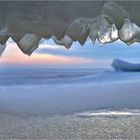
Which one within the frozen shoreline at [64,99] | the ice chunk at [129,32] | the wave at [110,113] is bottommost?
the wave at [110,113]

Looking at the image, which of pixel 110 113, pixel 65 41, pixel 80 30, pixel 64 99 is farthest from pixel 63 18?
pixel 64 99

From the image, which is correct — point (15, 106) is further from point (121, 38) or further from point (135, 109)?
point (121, 38)

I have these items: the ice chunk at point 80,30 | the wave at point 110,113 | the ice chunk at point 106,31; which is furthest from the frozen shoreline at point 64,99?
the ice chunk at point 80,30

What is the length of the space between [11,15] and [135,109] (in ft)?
12.8

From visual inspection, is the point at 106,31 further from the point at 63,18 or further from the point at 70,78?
the point at 70,78

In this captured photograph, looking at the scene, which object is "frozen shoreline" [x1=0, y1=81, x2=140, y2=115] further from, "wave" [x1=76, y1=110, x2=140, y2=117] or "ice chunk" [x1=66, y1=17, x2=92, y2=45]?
"ice chunk" [x1=66, y1=17, x2=92, y2=45]

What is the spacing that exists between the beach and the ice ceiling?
2.32 metres

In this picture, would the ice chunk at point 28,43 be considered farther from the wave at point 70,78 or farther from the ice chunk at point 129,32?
the wave at point 70,78

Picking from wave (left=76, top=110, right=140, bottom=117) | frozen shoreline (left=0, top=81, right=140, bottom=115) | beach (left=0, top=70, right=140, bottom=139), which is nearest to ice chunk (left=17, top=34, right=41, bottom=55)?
beach (left=0, top=70, right=140, bottom=139)

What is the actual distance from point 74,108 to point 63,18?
4.05m

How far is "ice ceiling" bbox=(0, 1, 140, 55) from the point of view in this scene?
1345 mm

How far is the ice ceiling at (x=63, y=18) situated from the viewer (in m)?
1.34

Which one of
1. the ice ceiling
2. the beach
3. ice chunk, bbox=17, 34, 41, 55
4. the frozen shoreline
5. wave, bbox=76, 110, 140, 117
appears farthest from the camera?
the frozen shoreline

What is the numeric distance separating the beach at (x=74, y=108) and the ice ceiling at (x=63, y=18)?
232 cm
